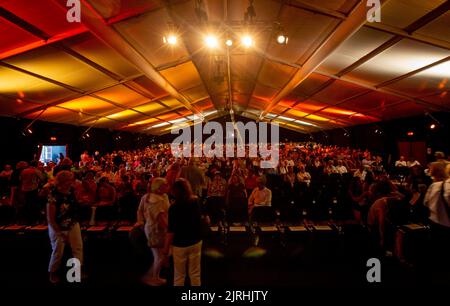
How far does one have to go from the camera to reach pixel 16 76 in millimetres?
5512

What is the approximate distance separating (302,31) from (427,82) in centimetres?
362

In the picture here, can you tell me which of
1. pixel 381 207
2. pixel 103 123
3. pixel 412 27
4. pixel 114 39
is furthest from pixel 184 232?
pixel 103 123

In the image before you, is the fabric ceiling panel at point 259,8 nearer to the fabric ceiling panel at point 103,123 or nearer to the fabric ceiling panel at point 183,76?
the fabric ceiling panel at point 183,76

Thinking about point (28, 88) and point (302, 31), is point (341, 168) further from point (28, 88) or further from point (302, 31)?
point (28, 88)

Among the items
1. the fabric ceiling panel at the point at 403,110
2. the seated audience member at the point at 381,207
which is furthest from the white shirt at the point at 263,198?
the fabric ceiling panel at the point at 403,110

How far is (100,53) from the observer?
554 centimetres

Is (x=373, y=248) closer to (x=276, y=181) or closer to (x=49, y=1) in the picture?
(x=276, y=181)

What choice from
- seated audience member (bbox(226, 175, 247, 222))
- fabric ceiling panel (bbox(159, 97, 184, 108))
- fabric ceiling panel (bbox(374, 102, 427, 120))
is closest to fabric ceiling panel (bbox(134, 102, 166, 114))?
fabric ceiling panel (bbox(159, 97, 184, 108))

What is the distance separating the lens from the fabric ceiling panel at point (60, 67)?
16.0 ft

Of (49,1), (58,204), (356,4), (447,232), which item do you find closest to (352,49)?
(356,4)

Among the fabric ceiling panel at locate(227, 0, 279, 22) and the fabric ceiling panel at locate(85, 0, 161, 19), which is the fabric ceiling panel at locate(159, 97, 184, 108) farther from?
the fabric ceiling panel at locate(85, 0, 161, 19)

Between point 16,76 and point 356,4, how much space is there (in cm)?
667

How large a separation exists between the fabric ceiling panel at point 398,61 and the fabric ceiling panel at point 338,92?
0.89m

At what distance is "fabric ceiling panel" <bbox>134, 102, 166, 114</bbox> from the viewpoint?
11856 mm
